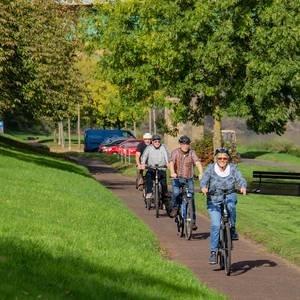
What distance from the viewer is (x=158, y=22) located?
84.7 ft

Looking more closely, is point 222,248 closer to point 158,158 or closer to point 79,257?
point 79,257

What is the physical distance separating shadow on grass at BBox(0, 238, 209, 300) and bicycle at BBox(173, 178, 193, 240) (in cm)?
510

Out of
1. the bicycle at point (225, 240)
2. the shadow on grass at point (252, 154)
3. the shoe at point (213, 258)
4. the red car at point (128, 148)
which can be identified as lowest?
the shadow on grass at point (252, 154)

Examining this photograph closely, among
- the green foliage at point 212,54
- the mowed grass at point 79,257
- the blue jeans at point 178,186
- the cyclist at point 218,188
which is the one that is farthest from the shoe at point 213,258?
the green foliage at point 212,54

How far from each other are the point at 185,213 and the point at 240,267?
2.92 metres

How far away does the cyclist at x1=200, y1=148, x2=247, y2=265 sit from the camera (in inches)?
432

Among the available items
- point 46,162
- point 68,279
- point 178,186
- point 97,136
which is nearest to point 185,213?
point 178,186

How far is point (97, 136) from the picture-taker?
6862 cm

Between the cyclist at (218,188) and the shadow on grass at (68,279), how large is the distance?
90.5 inches

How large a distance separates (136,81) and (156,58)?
65.4 inches

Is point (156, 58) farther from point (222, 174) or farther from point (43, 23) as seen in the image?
point (222, 174)

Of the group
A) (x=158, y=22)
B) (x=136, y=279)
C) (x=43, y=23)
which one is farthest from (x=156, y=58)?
(x=136, y=279)

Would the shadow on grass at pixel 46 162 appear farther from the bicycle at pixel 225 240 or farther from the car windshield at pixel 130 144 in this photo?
the car windshield at pixel 130 144

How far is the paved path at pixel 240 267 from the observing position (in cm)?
956
